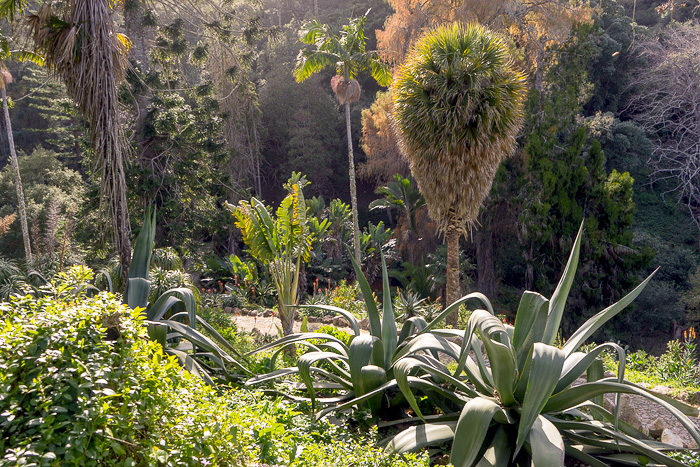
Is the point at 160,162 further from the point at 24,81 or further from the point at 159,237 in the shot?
the point at 24,81

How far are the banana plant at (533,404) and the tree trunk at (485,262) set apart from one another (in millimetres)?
15402

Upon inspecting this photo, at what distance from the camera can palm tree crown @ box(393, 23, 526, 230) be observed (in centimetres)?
832

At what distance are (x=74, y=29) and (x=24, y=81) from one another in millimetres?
27101

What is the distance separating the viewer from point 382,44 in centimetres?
2006

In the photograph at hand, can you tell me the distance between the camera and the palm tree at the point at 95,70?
23.0 feet

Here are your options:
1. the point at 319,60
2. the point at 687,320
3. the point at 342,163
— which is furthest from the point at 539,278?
the point at 342,163

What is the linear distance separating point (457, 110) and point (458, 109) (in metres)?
0.05

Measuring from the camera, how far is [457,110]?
8.33 meters

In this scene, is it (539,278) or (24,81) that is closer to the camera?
(539,278)

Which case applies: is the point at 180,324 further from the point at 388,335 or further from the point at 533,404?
the point at 533,404

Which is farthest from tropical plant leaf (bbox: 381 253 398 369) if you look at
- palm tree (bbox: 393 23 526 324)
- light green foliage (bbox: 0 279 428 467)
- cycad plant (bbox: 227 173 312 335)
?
palm tree (bbox: 393 23 526 324)

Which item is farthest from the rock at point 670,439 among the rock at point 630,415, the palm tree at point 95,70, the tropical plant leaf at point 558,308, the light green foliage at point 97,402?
the palm tree at point 95,70

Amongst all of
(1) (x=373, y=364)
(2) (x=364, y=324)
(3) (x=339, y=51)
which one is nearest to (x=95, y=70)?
(1) (x=373, y=364)

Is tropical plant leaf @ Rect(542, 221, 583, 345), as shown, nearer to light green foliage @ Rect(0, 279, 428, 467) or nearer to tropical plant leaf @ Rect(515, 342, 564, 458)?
tropical plant leaf @ Rect(515, 342, 564, 458)
